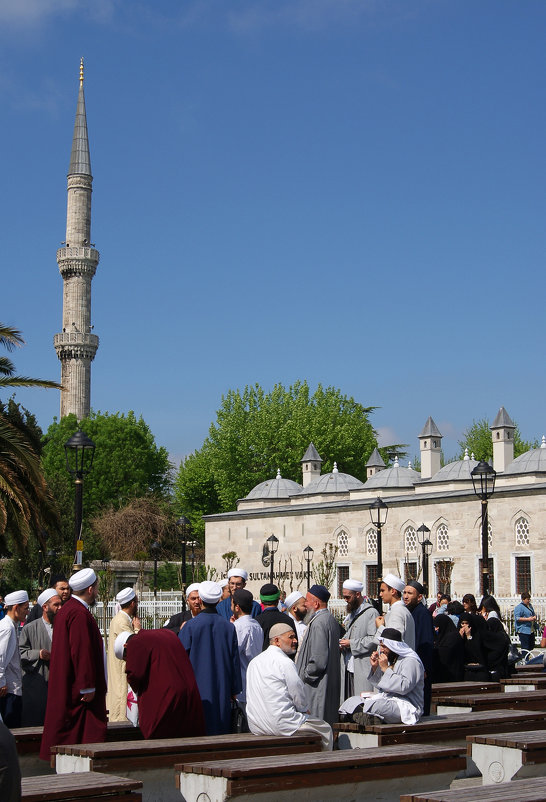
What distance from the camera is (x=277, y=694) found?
264 inches

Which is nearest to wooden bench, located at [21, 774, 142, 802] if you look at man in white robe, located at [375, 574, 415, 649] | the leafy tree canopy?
man in white robe, located at [375, 574, 415, 649]

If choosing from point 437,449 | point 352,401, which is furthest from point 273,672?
point 352,401

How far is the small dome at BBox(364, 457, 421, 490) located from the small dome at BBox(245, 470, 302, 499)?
5105 mm

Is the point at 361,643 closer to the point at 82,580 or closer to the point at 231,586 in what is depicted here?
the point at 231,586

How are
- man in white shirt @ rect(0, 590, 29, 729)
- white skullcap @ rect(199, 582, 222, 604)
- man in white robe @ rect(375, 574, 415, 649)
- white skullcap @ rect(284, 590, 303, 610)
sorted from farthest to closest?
1. white skullcap @ rect(284, 590, 303, 610)
2. man in white robe @ rect(375, 574, 415, 649)
3. man in white shirt @ rect(0, 590, 29, 729)
4. white skullcap @ rect(199, 582, 222, 604)

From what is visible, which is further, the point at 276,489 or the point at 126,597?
the point at 276,489

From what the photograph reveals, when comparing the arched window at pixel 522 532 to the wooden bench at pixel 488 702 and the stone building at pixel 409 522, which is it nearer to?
Result: the stone building at pixel 409 522

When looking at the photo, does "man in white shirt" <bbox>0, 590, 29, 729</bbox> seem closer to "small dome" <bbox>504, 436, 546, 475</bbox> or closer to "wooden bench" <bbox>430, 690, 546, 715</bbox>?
"wooden bench" <bbox>430, 690, 546, 715</bbox>

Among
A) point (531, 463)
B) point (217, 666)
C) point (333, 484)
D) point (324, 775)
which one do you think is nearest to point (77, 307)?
point (333, 484)

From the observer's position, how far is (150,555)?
54.3m

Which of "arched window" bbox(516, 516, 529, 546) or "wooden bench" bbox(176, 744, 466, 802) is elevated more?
"arched window" bbox(516, 516, 529, 546)

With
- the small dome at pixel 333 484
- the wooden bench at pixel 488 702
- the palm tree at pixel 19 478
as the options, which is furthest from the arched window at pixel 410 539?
the wooden bench at pixel 488 702

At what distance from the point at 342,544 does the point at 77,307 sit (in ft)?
84.9

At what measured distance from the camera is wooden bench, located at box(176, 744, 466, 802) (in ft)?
18.9
